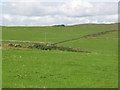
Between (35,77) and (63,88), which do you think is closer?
(63,88)

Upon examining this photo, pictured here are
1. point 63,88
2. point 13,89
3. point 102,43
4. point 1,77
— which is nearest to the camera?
point 13,89

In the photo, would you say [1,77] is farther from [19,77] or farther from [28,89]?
[28,89]

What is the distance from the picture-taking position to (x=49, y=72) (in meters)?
22.9

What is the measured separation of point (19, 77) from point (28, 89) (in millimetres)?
4357

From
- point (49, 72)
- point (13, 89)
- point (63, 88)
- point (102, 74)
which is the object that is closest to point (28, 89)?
point (13, 89)

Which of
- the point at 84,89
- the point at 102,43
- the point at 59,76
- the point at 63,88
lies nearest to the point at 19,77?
the point at 59,76

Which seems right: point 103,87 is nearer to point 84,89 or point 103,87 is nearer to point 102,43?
point 84,89

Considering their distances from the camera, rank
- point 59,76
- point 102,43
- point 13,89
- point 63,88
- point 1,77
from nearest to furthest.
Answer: point 13,89 → point 63,88 → point 1,77 → point 59,76 → point 102,43

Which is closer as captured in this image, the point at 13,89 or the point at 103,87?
the point at 13,89

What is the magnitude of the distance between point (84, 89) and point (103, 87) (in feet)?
6.13

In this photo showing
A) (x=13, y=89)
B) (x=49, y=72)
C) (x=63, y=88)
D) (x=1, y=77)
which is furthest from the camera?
(x=49, y=72)

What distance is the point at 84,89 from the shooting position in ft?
53.5

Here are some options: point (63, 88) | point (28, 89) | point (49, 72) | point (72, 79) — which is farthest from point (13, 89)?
point (49, 72)

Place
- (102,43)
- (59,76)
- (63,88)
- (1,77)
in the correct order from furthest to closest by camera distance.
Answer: (102,43)
(59,76)
(1,77)
(63,88)
